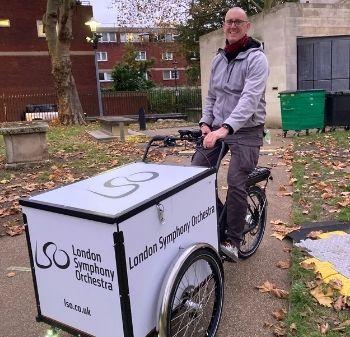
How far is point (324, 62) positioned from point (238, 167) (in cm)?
1262

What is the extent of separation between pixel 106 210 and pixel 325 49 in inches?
552

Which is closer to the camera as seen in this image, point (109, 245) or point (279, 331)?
point (109, 245)

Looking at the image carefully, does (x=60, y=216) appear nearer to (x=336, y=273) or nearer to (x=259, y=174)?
(x=259, y=174)

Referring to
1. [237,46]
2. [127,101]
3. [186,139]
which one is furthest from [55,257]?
[127,101]

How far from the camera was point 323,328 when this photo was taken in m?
2.80

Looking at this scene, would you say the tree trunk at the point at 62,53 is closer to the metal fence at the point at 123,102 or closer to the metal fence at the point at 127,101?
the metal fence at the point at 127,101

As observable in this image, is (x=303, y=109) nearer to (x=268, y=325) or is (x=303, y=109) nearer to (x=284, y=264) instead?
(x=284, y=264)

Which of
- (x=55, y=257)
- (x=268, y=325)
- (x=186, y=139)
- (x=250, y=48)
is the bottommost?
(x=268, y=325)

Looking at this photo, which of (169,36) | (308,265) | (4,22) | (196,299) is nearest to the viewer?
(196,299)

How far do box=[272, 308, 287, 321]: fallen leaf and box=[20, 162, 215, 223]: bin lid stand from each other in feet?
3.76

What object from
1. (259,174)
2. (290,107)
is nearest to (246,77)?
(259,174)

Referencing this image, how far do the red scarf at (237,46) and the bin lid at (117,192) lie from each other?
42.1 inches

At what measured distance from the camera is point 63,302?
7.77ft

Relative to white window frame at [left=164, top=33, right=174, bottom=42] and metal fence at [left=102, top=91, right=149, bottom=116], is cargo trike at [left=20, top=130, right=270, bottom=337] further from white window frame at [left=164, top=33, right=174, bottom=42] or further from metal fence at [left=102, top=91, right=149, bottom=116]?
white window frame at [left=164, top=33, right=174, bottom=42]
